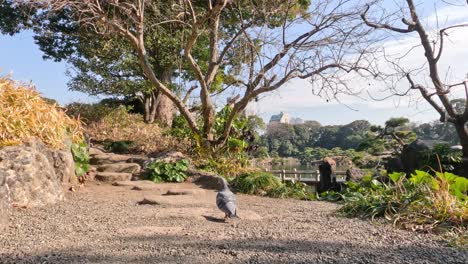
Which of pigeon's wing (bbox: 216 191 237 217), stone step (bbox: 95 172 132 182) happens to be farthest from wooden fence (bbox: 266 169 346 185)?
pigeon's wing (bbox: 216 191 237 217)

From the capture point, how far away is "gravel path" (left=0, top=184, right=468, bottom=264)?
2.22 meters

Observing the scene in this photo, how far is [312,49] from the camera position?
22.0 feet

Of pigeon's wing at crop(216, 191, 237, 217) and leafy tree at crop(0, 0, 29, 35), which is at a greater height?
leafy tree at crop(0, 0, 29, 35)

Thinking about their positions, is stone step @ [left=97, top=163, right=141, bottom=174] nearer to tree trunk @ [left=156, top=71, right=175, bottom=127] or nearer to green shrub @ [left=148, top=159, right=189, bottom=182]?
green shrub @ [left=148, top=159, right=189, bottom=182]

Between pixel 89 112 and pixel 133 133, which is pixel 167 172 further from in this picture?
pixel 89 112

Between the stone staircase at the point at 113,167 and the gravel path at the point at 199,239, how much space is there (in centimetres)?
189

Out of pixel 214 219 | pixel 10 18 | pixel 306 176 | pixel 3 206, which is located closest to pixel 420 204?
pixel 214 219

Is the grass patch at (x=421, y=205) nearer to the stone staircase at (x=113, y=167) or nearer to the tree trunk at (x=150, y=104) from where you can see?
the stone staircase at (x=113, y=167)

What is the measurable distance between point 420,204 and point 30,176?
344 centimetres

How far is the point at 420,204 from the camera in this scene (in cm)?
330

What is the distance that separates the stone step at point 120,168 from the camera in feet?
20.4

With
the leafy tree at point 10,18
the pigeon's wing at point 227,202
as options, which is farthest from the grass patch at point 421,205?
the leafy tree at point 10,18

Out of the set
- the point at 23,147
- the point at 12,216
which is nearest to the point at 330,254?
the point at 12,216

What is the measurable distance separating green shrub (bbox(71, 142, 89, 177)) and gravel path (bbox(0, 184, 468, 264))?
1.52 m
